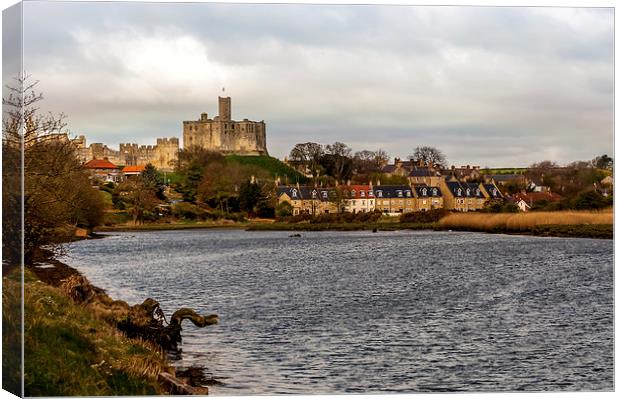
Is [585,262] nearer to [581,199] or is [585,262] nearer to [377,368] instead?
[581,199]

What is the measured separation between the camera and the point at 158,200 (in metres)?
22.4

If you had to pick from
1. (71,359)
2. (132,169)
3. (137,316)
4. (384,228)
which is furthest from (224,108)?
(384,228)

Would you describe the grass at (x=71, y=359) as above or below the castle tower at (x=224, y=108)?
below

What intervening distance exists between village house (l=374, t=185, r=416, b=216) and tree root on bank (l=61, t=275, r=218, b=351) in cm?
928

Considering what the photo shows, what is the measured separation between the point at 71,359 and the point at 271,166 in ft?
41.1

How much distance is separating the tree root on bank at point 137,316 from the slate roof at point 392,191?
30.5 ft

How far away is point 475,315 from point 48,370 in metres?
6.65

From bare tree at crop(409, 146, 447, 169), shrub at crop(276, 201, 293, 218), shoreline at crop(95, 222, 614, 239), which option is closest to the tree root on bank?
bare tree at crop(409, 146, 447, 169)

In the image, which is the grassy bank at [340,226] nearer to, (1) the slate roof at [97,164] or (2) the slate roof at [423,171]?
(2) the slate roof at [423,171]

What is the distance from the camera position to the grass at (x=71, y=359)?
884 cm

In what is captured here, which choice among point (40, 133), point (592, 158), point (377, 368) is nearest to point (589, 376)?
point (377, 368)

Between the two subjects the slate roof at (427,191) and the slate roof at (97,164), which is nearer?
the slate roof at (97,164)

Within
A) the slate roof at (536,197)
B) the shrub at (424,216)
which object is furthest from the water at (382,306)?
the slate roof at (536,197)

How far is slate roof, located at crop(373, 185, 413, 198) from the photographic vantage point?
20250 millimetres
